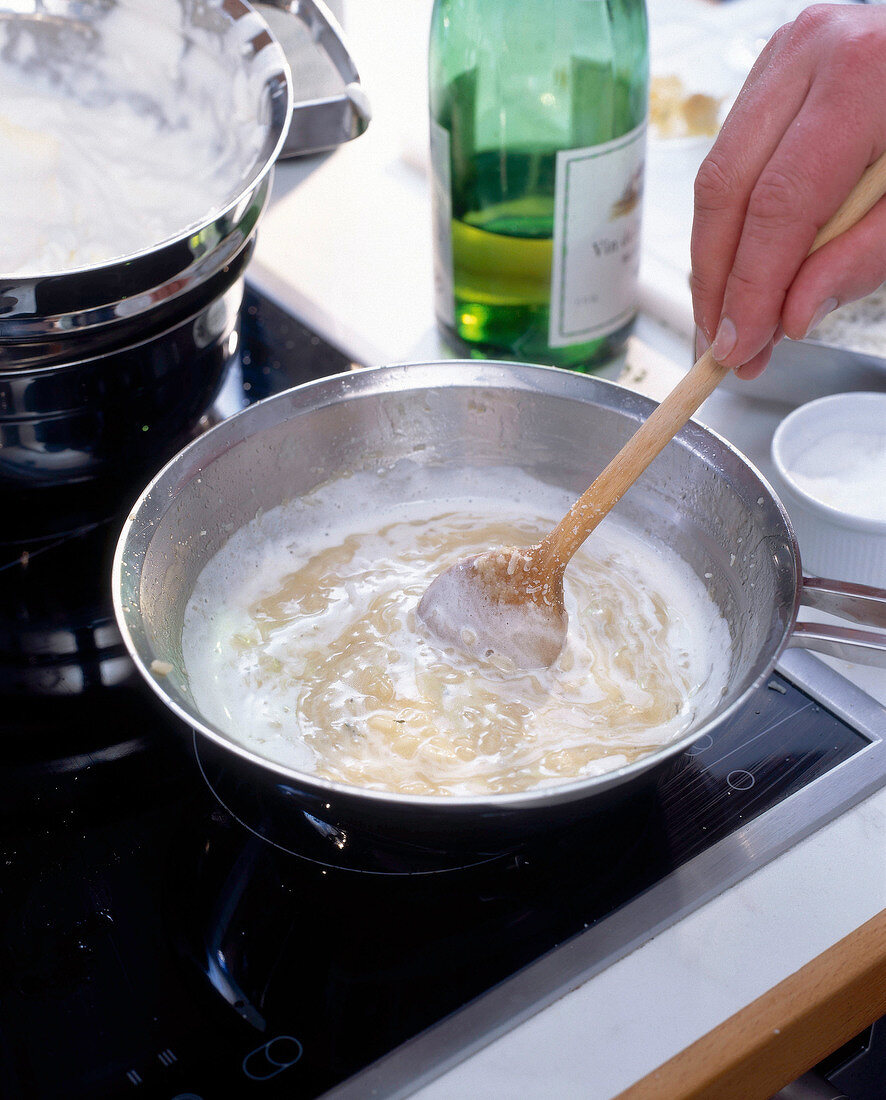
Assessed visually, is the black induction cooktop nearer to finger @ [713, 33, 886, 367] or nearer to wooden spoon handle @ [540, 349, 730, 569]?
wooden spoon handle @ [540, 349, 730, 569]

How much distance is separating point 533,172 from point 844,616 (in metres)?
0.50

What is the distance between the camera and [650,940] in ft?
1.67

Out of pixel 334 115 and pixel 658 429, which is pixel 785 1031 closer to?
pixel 658 429

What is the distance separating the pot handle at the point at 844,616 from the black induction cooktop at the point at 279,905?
0.33ft

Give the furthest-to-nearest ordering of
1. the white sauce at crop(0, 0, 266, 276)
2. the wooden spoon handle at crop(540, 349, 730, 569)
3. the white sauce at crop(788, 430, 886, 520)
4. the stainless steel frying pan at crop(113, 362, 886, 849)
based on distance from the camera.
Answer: the white sauce at crop(0, 0, 266, 276), the white sauce at crop(788, 430, 886, 520), the wooden spoon handle at crop(540, 349, 730, 569), the stainless steel frying pan at crop(113, 362, 886, 849)

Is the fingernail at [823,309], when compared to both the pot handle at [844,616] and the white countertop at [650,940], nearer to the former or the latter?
the pot handle at [844,616]

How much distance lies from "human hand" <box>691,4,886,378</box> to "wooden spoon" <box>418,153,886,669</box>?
0.09 m

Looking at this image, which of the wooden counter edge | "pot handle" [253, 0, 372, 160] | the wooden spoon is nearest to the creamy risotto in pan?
the wooden spoon

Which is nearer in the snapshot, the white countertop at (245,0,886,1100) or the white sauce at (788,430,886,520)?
the white countertop at (245,0,886,1100)

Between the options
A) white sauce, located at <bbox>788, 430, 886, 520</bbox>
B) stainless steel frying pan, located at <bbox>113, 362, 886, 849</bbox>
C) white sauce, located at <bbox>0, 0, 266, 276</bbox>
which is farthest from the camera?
white sauce, located at <bbox>0, 0, 266, 276</bbox>

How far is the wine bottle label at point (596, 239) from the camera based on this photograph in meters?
0.76

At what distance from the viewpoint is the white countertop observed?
0.47 metres

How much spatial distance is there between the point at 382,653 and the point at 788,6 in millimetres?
1016

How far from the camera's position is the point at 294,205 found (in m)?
1.09
